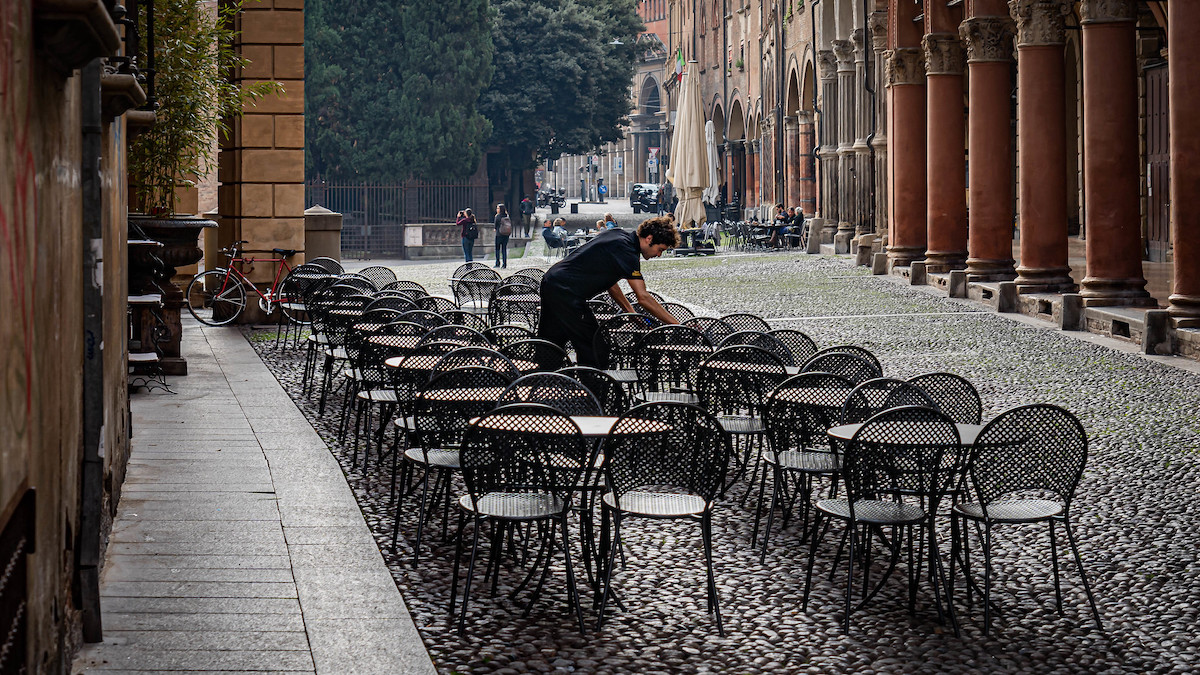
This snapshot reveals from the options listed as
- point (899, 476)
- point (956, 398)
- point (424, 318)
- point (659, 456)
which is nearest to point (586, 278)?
point (424, 318)

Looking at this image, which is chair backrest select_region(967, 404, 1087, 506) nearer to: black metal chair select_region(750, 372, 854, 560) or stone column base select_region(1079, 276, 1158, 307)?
black metal chair select_region(750, 372, 854, 560)

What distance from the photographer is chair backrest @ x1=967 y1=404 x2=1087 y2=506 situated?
18.6 feet

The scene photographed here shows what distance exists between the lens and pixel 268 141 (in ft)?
57.9

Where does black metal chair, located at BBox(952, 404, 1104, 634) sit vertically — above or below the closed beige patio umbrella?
below

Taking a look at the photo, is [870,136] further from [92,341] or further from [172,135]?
[92,341]

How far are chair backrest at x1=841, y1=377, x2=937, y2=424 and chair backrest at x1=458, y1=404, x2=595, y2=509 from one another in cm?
144

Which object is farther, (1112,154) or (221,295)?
(221,295)

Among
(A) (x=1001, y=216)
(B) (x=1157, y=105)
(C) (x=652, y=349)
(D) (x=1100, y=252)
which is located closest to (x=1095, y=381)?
(D) (x=1100, y=252)

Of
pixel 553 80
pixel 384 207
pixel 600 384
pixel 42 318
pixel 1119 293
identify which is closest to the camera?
pixel 42 318

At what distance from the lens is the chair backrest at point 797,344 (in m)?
9.33

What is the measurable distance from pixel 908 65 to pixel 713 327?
1491 centimetres

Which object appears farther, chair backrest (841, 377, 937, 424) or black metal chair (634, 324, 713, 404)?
black metal chair (634, 324, 713, 404)

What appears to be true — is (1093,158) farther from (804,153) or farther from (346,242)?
(346,242)

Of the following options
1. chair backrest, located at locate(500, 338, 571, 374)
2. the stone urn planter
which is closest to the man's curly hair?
chair backrest, located at locate(500, 338, 571, 374)
